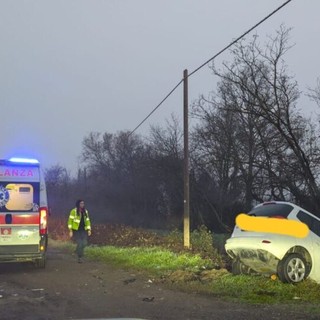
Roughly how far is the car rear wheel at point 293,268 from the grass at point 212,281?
0.14 m

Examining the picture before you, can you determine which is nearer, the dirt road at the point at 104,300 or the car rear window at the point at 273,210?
the dirt road at the point at 104,300

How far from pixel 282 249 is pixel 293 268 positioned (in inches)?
16.0

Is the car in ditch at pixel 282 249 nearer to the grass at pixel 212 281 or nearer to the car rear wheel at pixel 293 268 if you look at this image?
the car rear wheel at pixel 293 268

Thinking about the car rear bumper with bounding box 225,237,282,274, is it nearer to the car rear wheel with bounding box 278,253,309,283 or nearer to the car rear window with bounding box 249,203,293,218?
the car rear wheel with bounding box 278,253,309,283

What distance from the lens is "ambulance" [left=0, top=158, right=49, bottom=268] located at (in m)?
12.2

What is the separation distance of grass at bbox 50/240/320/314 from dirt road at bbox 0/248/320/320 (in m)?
0.45

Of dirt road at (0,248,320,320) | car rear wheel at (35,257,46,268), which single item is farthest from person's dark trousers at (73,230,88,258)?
dirt road at (0,248,320,320)

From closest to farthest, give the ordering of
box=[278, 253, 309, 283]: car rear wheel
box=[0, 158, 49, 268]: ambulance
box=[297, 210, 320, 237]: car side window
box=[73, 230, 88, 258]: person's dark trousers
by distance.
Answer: box=[278, 253, 309, 283]: car rear wheel, box=[297, 210, 320, 237]: car side window, box=[0, 158, 49, 268]: ambulance, box=[73, 230, 88, 258]: person's dark trousers

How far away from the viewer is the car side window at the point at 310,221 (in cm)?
1002

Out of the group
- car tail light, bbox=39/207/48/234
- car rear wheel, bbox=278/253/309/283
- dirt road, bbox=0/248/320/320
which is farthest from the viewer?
car tail light, bbox=39/207/48/234

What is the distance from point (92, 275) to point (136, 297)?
323cm

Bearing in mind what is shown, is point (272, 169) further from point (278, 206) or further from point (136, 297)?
point (136, 297)

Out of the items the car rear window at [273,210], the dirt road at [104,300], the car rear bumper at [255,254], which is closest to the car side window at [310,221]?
the car rear window at [273,210]

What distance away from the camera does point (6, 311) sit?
7965mm
